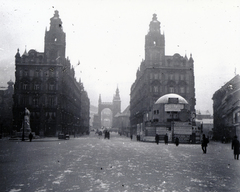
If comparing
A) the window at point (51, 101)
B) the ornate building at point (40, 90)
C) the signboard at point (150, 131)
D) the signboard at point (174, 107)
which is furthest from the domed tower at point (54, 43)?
the signboard at point (150, 131)

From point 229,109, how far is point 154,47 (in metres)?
26.5

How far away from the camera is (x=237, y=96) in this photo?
46.8 metres

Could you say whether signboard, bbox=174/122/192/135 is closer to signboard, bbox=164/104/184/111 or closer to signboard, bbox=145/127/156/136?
signboard, bbox=145/127/156/136

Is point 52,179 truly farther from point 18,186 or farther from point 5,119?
point 5,119

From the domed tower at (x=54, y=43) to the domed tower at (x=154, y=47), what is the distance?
67.7 feet

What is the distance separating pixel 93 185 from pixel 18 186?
7.85 feet

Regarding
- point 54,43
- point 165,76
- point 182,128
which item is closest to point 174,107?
point 182,128

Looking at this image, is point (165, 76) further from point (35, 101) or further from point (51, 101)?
point (35, 101)

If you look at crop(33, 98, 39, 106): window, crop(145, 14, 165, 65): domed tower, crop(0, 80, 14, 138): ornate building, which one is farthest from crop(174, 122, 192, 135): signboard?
crop(0, 80, 14, 138): ornate building

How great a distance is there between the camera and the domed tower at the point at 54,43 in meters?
68.2

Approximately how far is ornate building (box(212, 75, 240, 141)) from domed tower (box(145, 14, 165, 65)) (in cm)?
1564

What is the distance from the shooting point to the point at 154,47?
6931 cm

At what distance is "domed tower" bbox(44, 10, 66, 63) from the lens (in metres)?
68.2

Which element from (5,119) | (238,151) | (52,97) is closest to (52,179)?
(238,151)
